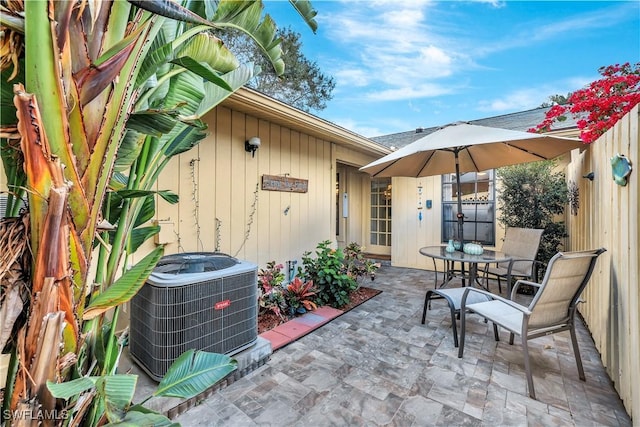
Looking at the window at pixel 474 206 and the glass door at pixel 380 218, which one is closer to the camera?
the window at pixel 474 206

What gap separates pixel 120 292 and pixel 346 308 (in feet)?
11.5

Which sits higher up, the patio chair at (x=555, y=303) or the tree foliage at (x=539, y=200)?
the tree foliage at (x=539, y=200)

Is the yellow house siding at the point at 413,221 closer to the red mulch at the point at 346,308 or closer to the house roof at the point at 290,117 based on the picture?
the house roof at the point at 290,117

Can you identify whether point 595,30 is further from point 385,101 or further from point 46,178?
point 46,178

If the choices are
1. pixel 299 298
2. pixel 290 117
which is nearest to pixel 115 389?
pixel 299 298

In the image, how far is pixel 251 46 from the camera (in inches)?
318

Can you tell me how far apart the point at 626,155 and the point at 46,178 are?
3210 mm

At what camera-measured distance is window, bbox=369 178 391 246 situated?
789 centimetres

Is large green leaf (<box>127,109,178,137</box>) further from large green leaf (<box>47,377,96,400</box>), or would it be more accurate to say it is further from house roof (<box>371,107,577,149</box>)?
house roof (<box>371,107,577,149</box>)

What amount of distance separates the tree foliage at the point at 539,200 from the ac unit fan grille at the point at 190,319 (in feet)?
15.8

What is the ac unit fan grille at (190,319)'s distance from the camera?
210 centimetres

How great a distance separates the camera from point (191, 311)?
2170 mm

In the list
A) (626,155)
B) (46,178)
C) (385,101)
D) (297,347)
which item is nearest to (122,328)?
(297,347)

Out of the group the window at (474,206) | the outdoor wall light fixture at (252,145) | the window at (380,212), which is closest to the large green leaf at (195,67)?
the outdoor wall light fixture at (252,145)
